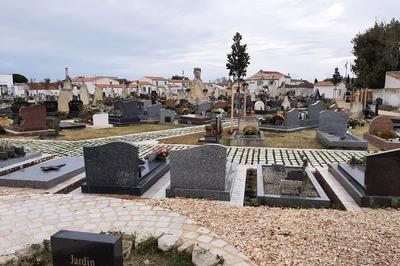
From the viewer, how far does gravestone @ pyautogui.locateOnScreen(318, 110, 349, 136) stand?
52.2 ft

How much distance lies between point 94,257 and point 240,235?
2590 mm

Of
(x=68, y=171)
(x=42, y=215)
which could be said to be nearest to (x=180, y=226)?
(x=42, y=215)

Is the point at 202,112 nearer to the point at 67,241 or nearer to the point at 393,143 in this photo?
the point at 393,143

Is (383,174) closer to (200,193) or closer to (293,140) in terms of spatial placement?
(200,193)

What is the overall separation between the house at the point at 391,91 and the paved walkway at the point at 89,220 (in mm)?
38420

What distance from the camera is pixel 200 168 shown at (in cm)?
756

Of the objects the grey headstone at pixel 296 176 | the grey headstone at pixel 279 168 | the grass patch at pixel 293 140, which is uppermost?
the grey headstone at pixel 296 176

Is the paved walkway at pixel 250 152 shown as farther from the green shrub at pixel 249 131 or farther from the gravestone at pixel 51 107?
the gravestone at pixel 51 107

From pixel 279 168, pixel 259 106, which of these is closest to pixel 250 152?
pixel 279 168

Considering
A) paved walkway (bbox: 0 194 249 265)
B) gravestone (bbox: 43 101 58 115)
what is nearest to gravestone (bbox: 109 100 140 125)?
gravestone (bbox: 43 101 58 115)

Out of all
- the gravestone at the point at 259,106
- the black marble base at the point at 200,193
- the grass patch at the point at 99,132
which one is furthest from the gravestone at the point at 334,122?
the gravestone at the point at 259,106

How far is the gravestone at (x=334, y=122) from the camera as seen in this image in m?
15.9

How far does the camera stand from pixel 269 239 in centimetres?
515

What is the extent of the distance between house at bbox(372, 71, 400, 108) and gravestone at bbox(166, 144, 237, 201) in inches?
1439
